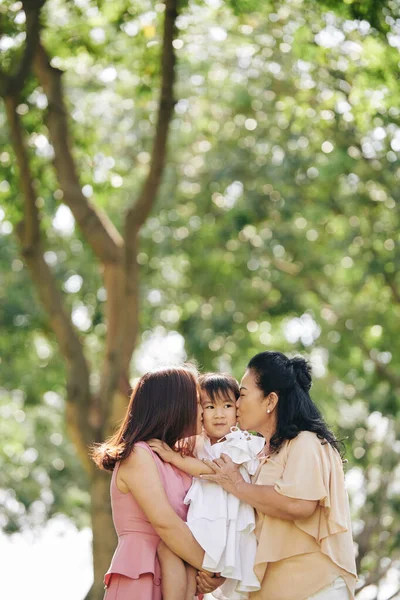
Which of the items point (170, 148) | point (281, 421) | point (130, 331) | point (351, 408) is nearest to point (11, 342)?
point (170, 148)

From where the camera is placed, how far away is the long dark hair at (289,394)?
4.20 meters

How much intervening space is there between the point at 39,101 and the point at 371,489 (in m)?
9.13

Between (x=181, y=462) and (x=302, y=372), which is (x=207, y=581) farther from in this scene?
(x=302, y=372)

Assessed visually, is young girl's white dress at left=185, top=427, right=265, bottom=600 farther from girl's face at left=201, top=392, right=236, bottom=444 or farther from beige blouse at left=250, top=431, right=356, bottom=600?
girl's face at left=201, top=392, right=236, bottom=444

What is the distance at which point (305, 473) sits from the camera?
4023mm

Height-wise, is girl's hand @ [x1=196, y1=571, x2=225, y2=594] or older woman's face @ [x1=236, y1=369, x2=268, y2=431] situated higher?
older woman's face @ [x1=236, y1=369, x2=268, y2=431]

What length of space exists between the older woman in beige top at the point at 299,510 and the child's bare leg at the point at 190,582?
0.03m

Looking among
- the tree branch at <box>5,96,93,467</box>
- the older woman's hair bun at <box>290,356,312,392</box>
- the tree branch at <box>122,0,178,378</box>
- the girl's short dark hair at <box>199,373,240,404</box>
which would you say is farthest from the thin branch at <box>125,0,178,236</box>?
the older woman's hair bun at <box>290,356,312,392</box>

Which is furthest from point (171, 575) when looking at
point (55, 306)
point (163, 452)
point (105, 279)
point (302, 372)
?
point (105, 279)

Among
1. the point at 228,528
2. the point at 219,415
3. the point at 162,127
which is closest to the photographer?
the point at 228,528

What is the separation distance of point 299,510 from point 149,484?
0.59 meters

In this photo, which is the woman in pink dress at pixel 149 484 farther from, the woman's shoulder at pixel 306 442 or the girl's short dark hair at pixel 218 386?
the woman's shoulder at pixel 306 442

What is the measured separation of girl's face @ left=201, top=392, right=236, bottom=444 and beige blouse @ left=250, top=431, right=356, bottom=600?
1.36ft

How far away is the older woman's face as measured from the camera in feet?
14.1
